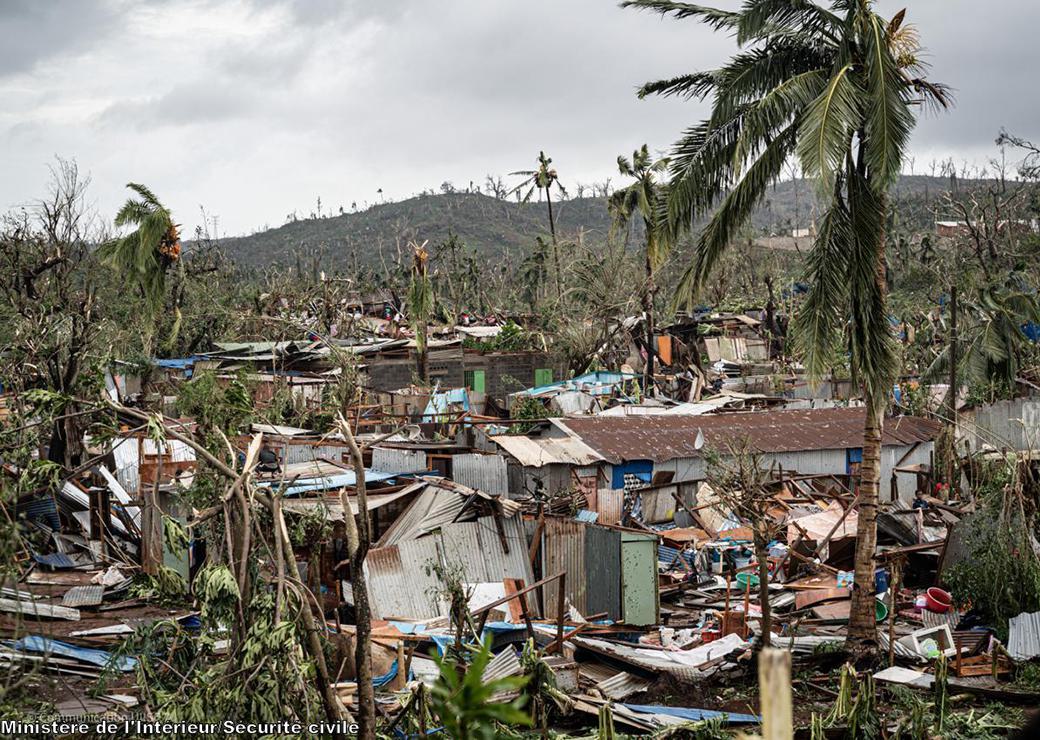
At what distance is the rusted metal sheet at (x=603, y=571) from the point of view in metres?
13.6

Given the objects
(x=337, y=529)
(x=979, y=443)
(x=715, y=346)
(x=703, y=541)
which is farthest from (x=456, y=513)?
(x=715, y=346)

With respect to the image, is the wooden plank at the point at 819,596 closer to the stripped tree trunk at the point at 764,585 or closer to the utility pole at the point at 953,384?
the stripped tree trunk at the point at 764,585

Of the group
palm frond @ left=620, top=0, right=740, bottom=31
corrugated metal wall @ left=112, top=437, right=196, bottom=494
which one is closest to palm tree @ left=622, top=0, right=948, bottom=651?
palm frond @ left=620, top=0, right=740, bottom=31

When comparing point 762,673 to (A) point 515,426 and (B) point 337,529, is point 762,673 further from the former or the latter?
(A) point 515,426

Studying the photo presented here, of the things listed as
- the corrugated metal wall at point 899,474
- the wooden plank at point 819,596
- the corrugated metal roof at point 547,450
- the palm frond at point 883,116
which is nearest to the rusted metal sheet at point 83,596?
the corrugated metal roof at point 547,450

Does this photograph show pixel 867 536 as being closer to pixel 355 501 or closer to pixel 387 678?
pixel 387 678

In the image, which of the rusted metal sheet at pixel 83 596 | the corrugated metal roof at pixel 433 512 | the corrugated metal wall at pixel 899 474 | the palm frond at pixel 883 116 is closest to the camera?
the palm frond at pixel 883 116

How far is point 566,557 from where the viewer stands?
14.3 meters

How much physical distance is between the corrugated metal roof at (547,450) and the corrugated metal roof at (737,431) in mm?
239

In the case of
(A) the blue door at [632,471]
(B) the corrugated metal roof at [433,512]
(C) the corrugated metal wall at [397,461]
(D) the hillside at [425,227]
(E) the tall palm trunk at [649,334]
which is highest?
(D) the hillside at [425,227]

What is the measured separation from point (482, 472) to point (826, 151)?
32.5ft

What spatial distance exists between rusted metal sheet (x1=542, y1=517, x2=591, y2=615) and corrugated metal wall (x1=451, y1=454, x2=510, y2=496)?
3.35 metres

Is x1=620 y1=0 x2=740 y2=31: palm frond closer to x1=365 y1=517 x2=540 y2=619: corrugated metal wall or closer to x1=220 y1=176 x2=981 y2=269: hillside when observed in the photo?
x1=365 y1=517 x2=540 y2=619: corrugated metal wall

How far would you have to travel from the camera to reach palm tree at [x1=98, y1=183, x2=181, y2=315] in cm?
1725
